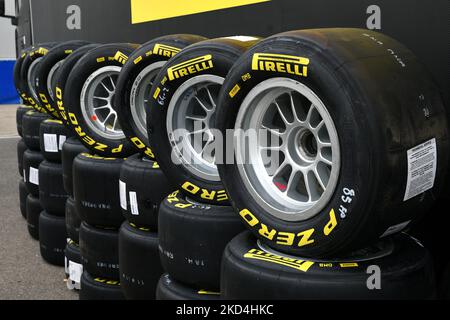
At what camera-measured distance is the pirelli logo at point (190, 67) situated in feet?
8.95

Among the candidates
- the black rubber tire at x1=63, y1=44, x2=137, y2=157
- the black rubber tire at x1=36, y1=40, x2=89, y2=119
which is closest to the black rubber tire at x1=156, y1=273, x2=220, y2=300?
the black rubber tire at x1=63, y1=44, x2=137, y2=157

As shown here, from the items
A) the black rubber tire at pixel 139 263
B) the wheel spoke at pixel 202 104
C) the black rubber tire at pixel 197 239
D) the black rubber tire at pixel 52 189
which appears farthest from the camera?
the black rubber tire at pixel 52 189

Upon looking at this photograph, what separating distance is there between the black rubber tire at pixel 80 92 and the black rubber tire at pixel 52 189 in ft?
3.57

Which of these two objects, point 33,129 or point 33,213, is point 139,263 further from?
point 33,129

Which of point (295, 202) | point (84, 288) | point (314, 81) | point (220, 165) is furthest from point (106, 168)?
point (314, 81)

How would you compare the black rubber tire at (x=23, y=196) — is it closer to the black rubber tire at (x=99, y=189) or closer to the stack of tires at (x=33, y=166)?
the stack of tires at (x=33, y=166)

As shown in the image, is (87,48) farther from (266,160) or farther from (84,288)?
(266,160)

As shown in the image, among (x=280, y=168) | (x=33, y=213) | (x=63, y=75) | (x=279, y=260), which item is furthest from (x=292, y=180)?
(x=33, y=213)

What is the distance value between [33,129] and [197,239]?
373 cm

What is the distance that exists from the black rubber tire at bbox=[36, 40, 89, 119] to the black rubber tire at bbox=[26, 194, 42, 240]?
0.96m

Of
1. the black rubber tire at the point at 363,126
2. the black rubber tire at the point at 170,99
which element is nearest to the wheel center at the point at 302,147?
the black rubber tire at the point at 363,126

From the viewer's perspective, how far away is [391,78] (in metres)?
1.95

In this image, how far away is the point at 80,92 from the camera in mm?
4203

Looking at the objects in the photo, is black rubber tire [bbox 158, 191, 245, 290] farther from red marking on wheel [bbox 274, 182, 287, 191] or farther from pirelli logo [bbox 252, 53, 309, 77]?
pirelli logo [bbox 252, 53, 309, 77]
